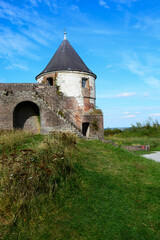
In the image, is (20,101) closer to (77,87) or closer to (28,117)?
(28,117)

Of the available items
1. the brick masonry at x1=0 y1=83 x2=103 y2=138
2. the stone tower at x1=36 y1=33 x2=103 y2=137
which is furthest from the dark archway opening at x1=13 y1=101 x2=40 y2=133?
the stone tower at x1=36 y1=33 x2=103 y2=137

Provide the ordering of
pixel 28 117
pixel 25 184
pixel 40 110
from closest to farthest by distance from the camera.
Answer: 1. pixel 25 184
2. pixel 40 110
3. pixel 28 117

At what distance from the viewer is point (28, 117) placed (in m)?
16.9

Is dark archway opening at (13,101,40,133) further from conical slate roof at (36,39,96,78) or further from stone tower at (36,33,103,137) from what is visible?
conical slate roof at (36,39,96,78)

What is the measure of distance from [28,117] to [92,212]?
13.4m

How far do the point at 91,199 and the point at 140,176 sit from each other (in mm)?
2834

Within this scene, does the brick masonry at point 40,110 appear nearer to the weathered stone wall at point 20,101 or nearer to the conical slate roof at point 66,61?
the weathered stone wall at point 20,101

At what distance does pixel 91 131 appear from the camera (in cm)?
1781

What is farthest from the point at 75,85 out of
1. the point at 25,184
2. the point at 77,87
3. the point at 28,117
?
the point at 25,184

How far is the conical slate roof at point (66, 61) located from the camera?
718 inches

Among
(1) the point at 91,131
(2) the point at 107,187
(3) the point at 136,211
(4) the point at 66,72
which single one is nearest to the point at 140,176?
(2) the point at 107,187

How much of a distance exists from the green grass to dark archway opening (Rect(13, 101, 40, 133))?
36.6ft

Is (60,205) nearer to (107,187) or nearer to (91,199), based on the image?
(91,199)

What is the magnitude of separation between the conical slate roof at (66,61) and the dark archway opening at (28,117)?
3581 mm
